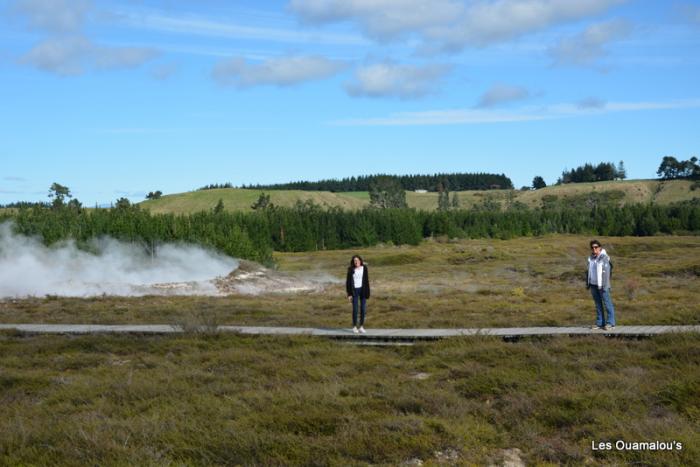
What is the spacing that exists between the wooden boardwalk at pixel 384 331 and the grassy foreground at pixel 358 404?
2.19 feet

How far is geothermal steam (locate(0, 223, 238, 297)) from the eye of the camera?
38.1 meters

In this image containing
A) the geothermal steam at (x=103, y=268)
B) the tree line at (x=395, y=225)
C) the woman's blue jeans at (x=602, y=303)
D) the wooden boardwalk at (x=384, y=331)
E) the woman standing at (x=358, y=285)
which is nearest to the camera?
the wooden boardwalk at (x=384, y=331)

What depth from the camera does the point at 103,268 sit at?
146 ft

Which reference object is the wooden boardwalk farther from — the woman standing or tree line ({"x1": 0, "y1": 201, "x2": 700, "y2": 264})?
tree line ({"x1": 0, "y1": 201, "x2": 700, "y2": 264})

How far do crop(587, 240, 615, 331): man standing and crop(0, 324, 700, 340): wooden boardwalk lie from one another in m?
0.28

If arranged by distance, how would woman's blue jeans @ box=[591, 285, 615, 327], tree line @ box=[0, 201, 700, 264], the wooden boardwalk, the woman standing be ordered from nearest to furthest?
the wooden boardwalk, woman's blue jeans @ box=[591, 285, 615, 327], the woman standing, tree line @ box=[0, 201, 700, 264]

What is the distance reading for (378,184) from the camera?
17675 cm

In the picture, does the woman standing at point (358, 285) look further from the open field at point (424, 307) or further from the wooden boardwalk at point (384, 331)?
the open field at point (424, 307)

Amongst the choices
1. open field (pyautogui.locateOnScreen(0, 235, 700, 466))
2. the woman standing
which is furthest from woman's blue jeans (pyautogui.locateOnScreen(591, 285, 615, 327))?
the woman standing

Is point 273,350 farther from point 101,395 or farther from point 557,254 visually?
point 557,254

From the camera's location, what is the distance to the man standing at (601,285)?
1652 centimetres

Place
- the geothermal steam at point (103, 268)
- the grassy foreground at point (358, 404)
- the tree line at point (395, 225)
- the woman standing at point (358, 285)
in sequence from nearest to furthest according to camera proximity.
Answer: the grassy foreground at point (358, 404)
the woman standing at point (358, 285)
the geothermal steam at point (103, 268)
the tree line at point (395, 225)

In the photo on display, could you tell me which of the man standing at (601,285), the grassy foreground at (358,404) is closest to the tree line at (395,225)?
the man standing at (601,285)

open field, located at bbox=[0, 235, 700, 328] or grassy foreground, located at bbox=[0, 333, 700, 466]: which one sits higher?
grassy foreground, located at bbox=[0, 333, 700, 466]
